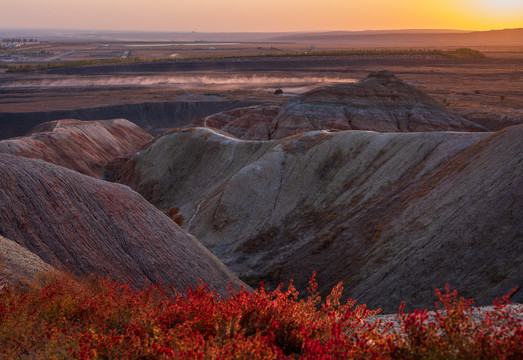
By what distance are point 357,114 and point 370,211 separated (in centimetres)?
3410

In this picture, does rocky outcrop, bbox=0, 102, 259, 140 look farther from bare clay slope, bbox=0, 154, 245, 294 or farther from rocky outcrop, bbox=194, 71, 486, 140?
bare clay slope, bbox=0, 154, 245, 294

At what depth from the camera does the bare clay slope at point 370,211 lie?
1759 centimetres

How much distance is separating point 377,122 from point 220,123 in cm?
2387

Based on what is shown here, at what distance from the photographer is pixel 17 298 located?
350 inches

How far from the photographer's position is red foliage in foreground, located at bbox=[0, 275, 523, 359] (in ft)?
19.8

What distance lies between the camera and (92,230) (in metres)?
17.3

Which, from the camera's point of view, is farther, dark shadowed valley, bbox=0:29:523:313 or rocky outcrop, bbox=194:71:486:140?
rocky outcrop, bbox=194:71:486:140

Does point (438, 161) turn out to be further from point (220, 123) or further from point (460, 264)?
point (220, 123)

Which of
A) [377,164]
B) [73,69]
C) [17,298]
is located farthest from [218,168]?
[73,69]

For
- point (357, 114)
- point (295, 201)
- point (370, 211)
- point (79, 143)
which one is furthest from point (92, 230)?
point (79, 143)

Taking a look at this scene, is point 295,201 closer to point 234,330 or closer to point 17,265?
point 17,265

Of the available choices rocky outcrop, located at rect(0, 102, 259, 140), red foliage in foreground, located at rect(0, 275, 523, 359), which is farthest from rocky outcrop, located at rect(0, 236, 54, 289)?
rocky outcrop, located at rect(0, 102, 259, 140)

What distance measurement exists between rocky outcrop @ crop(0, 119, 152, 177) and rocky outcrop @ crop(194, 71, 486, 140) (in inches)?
659

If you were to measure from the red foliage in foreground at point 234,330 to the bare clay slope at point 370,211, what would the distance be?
8.76m
